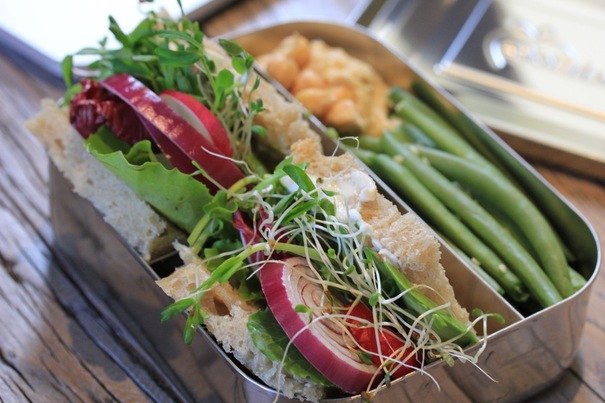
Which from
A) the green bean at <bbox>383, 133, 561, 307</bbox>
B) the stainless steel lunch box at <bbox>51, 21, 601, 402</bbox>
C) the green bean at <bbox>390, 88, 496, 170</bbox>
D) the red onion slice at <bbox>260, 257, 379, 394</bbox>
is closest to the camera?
the red onion slice at <bbox>260, 257, 379, 394</bbox>

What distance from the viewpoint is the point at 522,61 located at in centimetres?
223

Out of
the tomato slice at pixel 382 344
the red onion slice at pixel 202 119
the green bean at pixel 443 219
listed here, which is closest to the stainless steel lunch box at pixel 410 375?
the tomato slice at pixel 382 344

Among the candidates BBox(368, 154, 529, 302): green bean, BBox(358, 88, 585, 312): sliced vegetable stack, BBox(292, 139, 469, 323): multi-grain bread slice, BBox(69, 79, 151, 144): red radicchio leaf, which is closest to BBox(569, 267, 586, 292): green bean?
BBox(358, 88, 585, 312): sliced vegetable stack

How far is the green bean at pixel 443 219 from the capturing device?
1.54 meters

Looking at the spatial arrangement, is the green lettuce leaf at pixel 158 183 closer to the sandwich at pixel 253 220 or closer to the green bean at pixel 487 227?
the sandwich at pixel 253 220

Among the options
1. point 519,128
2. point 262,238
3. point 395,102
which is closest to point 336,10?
point 395,102

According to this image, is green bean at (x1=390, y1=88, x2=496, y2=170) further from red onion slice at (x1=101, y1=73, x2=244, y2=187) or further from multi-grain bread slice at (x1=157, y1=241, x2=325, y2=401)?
multi-grain bread slice at (x1=157, y1=241, x2=325, y2=401)

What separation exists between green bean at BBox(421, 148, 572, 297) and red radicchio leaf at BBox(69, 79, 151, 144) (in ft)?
2.29

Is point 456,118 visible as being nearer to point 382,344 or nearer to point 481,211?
point 481,211

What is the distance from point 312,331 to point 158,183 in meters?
0.43

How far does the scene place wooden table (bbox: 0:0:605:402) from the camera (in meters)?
1.47

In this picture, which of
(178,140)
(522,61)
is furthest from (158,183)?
(522,61)

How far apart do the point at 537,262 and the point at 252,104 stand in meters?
0.70

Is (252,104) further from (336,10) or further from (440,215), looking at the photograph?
(336,10)
